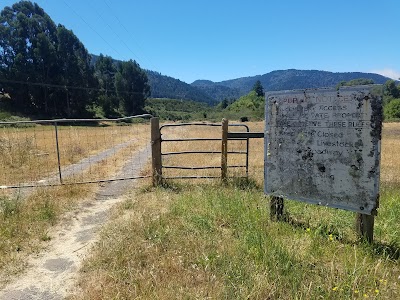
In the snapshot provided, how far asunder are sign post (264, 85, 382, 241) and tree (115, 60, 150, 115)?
75.6 metres

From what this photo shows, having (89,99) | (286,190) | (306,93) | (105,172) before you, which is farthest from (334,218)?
(89,99)

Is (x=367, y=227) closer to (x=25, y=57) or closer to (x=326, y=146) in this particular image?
(x=326, y=146)

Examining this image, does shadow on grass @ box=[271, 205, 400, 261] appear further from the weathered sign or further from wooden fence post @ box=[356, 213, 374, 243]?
the weathered sign

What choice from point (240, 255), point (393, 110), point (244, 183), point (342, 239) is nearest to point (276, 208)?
point (342, 239)

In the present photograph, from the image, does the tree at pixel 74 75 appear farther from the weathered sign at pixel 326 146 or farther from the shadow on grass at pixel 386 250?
the shadow on grass at pixel 386 250

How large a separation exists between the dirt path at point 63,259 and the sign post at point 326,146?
2787 millimetres

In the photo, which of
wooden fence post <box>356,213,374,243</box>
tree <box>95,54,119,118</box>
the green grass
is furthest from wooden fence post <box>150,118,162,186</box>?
tree <box>95,54,119,118</box>

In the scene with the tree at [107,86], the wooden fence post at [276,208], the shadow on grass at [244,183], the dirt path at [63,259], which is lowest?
the dirt path at [63,259]

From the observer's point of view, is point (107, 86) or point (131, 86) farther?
point (131, 86)

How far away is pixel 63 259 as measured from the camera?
4.07 meters

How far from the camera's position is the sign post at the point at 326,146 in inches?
140

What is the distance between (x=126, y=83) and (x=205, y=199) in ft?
252

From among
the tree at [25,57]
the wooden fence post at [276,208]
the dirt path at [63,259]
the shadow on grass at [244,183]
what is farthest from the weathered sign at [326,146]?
the tree at [25,57]

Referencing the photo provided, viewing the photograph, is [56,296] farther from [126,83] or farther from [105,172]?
[126,83]
